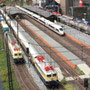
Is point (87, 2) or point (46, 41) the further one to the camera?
point (87, 2)

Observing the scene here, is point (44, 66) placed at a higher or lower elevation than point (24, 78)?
higher

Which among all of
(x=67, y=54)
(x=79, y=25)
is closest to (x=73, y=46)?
(x=67, y=54)

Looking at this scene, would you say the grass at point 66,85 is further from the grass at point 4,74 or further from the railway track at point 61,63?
the grass at point 4,74

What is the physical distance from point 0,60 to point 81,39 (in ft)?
59.2

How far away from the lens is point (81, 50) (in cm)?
3666

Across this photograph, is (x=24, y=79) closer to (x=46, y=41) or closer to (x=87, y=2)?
(x=46, y=41)

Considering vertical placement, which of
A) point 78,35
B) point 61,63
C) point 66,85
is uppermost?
point 78,35

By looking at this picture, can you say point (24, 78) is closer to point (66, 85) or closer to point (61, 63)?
point (66, 85)

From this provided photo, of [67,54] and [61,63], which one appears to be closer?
[61,63]

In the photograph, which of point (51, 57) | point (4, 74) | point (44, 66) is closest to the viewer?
point (44, 66)

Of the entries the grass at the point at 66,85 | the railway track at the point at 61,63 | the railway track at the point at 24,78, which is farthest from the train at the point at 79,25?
the grass at the point at 66,85

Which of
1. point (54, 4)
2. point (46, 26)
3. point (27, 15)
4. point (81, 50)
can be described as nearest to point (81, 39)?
point (81, 50)

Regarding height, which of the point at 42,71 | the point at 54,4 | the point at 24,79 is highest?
the point at 54,4

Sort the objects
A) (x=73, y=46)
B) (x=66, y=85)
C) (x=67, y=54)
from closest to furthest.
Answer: (x=66, y=85), (x=67, y=54), (x=73, y=46)
